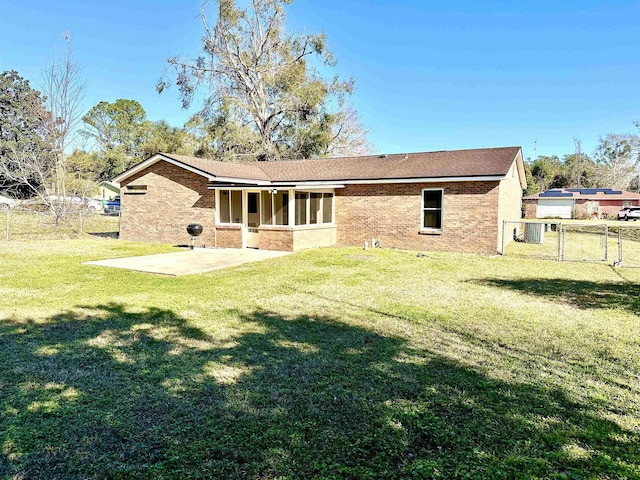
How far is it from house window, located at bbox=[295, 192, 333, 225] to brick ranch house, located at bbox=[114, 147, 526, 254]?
1.6 inches

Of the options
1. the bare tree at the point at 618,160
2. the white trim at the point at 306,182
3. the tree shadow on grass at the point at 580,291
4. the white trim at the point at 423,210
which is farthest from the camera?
the bare tree at the point at 618,160

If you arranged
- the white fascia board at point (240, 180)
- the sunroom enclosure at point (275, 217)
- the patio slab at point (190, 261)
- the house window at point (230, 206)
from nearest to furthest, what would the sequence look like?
the patio slab at point (190, 261) < the sunroom enclosure at point (275, 217) < the white fascia board at point (240, 180) < the house window at point (230, 206)

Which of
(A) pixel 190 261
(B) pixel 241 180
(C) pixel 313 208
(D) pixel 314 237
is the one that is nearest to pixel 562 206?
(C) pixel 313 208

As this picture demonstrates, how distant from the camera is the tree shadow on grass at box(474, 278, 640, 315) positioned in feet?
26.3

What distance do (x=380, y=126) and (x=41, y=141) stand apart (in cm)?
2989

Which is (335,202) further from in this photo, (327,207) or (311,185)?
(311,185)

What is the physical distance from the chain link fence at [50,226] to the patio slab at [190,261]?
8.88 meters

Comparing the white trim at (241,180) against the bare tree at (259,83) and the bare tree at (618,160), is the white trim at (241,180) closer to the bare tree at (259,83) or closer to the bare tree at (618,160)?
the bare tree at (259,83)

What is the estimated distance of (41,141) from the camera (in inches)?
908

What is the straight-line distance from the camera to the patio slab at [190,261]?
1136 centimetres

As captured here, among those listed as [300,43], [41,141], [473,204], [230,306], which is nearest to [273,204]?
[473,204]

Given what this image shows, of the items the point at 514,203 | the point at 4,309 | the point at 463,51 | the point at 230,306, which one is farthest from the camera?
the point at 463,51

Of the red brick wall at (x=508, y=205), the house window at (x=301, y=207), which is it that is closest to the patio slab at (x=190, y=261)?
the house window at (x=301, y=207)

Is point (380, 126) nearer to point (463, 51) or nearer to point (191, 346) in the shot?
point (463, 51)
